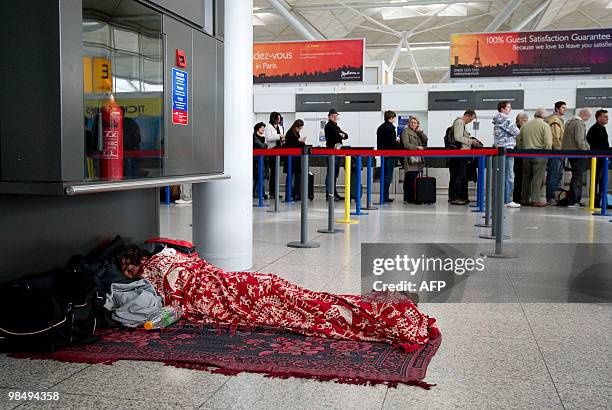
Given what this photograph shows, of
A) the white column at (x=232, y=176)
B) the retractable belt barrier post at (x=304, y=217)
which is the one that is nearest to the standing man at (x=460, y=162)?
the retractable belt barrier post at (x=304, y=217)

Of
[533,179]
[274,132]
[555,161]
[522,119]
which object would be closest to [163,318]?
[274,132]

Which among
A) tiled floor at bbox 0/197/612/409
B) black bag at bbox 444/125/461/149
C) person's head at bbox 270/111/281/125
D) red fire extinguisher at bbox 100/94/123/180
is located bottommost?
tiled floor at bbox 0/197/612/409

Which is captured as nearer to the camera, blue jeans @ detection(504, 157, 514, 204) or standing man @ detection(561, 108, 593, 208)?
blue jeans @ detection(504, 157, 514, 204)

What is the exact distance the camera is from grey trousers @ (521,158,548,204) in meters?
11.6

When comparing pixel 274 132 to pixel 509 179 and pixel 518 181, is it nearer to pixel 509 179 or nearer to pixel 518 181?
pixel 509 179

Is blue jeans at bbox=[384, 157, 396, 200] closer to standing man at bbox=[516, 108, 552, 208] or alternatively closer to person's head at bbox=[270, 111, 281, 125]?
person's head at bbox=[270, 111, 281, 125]

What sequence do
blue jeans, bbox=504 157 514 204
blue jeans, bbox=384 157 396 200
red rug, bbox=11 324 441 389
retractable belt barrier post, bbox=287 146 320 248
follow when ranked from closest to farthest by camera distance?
red rug, bbox=11 324 441 389
retractable belt barrier post, bbox=287 146 320 248
blue jeans, bbox=504 157 514 204
blue jeans, bbox=384 157 396 200

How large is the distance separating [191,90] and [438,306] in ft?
6.40

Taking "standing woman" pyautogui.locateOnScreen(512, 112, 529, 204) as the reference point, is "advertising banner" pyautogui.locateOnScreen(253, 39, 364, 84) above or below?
above

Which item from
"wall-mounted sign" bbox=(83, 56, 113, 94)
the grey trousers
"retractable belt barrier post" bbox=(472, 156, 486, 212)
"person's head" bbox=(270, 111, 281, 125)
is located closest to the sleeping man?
"wall-mounted sign" bbox=(83, 56, 113, 94)

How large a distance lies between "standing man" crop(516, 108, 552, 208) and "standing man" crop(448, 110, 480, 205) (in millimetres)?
886

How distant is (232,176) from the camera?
4684mm

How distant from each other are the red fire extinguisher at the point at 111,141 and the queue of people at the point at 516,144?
26.4ft

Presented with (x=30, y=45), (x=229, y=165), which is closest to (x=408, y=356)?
(x=30, y=45)
